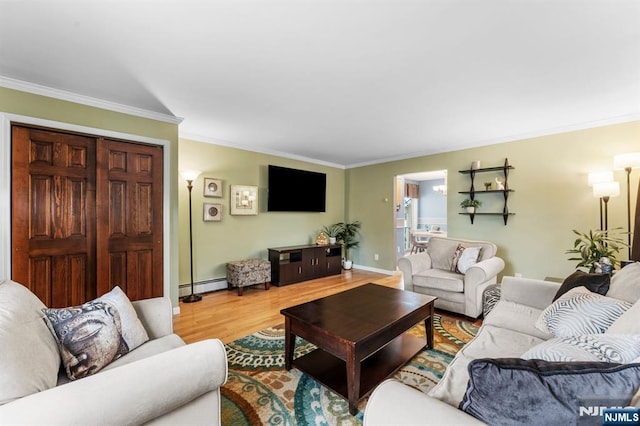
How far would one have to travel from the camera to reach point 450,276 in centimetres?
327

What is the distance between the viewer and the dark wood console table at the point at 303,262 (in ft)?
15.1

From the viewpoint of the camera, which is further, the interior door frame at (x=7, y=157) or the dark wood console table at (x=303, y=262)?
the dark wood console table at (x=303, y=262)

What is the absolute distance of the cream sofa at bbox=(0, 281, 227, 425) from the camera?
836mm

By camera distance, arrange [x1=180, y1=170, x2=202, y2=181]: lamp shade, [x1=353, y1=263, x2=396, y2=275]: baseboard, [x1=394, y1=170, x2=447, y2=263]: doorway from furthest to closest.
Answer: [x1=394, y1=170, x2=447, y2=263]: doorway < [x1=353, y1=263, x2=396, y2=275]: baseboard < [x1=180, y1=170, x2=202, y2=181]: lamp shade

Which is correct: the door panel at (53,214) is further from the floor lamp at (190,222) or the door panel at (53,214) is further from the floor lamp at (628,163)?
the floor lamp at (628,163)

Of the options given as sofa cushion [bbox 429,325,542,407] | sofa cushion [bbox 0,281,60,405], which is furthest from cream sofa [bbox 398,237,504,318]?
sofa cushion [bbox 0,281,60,405]

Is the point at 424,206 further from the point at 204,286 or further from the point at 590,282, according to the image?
the point at 590,282

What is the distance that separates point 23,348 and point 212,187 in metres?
3.40

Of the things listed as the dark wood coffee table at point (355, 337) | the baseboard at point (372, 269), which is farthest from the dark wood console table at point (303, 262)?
the dark wood coffee table at point (355, 337)

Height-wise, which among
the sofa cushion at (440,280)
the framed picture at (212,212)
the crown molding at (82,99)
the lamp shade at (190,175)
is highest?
the crown molding at (82,99)

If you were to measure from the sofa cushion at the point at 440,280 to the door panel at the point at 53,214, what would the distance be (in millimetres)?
3696

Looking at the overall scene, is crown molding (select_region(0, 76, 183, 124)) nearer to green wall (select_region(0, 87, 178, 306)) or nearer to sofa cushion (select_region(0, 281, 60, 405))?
green wall (select_region(0, 87, 178, 306))

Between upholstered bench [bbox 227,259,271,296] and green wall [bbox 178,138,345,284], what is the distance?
291 millimetres

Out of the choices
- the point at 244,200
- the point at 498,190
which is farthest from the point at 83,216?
the point at 498,190
